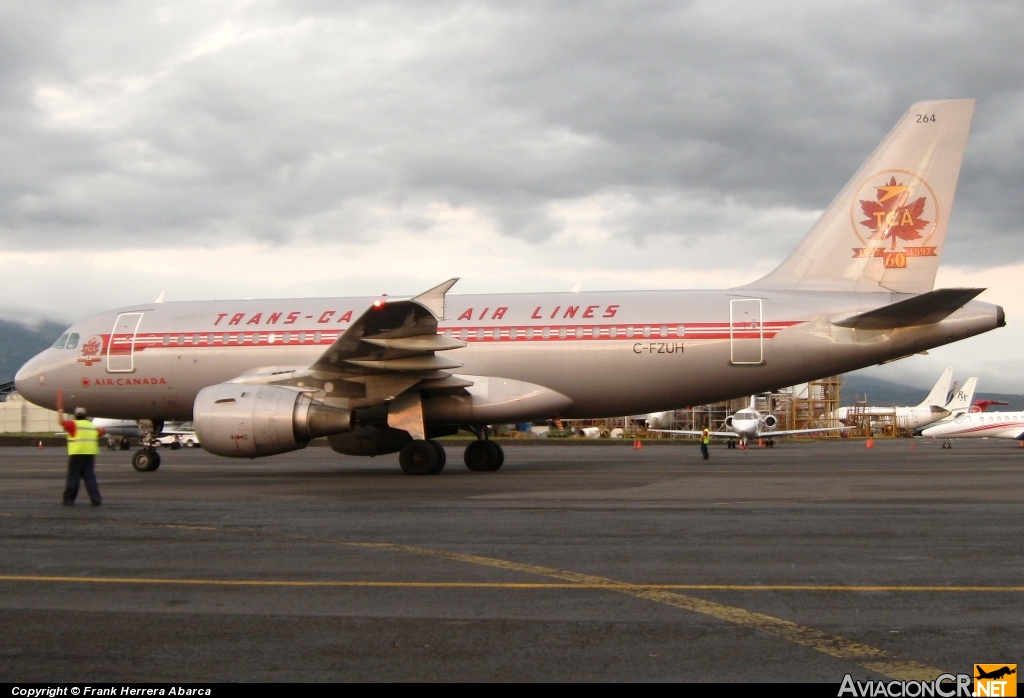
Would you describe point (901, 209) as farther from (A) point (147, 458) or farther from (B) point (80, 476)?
(A) point (147, 458)

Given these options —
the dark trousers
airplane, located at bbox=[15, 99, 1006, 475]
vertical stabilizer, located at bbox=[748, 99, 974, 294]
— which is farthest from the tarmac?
vertical stabilizer, located at bbox=[748, 99, 974, 294]

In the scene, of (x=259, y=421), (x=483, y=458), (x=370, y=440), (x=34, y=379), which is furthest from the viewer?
(x=34, y=379)

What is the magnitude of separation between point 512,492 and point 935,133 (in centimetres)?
1264

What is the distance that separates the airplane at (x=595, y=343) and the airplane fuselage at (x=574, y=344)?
0.04 m

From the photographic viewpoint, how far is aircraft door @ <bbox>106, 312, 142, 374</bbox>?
2302 cm

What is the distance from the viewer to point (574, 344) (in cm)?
2067

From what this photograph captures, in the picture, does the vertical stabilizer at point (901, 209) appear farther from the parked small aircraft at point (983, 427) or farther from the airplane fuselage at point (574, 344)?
the parked small aircraft at point (983, 427)

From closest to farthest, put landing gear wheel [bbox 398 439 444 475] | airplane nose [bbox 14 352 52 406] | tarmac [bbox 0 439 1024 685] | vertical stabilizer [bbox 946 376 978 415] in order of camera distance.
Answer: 1. tarmac [bbox 0 439 1024 685]
2. landing gear wheel [bbox 398 439 444 475]
3. airplane nose [bbox 14 352 52 406]
4. vertical stabilizer [bbox 946 376 978 415]

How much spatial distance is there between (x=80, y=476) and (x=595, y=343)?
425 inches

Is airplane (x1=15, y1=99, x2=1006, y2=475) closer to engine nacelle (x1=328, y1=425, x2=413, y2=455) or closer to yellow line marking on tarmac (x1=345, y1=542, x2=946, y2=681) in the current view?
engine nacelle (x1=328, y1=425, x2=413, y2=455)

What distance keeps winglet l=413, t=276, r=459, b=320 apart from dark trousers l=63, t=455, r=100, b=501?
645cm

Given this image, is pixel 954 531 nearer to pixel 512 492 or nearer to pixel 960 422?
pixel 512 492

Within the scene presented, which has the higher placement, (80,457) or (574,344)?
(574,344)

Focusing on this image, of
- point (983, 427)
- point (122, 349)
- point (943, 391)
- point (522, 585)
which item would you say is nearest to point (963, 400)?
point (943, 391)
